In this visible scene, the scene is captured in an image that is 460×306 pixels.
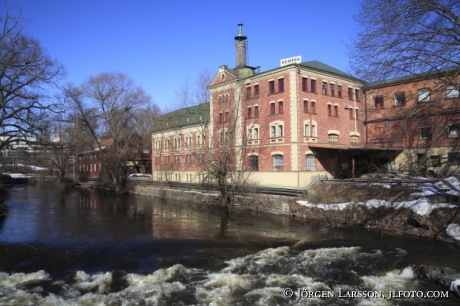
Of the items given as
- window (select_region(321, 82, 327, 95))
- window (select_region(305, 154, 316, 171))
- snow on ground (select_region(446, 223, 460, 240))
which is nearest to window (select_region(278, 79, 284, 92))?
window (select_region(321, 82, 327, 95))

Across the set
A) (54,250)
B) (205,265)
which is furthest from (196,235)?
(54,250)

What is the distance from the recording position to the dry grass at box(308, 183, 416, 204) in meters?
19.1

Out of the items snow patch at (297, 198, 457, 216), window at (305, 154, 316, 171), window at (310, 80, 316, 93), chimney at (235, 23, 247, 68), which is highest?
chimney at (235, 23, 247, 68)

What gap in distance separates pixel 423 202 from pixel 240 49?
25.6m

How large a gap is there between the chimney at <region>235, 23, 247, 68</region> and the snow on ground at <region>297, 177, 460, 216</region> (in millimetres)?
20085

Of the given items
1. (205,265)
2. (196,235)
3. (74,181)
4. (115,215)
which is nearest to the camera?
(205,265)

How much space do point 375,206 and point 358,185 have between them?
346 centimetres

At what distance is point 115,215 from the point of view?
77.9ft

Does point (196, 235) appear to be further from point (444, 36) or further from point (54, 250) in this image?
point (444, 36)

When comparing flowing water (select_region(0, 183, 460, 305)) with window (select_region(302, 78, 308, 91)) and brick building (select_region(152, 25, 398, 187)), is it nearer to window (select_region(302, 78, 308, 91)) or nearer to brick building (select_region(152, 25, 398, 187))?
brick building (select_region(152, 25, 398, 187))

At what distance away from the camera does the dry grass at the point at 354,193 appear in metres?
19.1

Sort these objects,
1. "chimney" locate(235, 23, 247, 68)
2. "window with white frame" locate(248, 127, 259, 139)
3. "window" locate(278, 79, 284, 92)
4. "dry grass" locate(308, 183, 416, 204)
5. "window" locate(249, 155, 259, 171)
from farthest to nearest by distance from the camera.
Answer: "chimney" locate(235, 23, 247, 68) < "window with white frame" locate(248, 127, 259, 139) < "window" locate(249, 155, 259, 171) < "window" locate(278, 79, 284, 92) < "dry grass" locate(308, 183, 416, 204)

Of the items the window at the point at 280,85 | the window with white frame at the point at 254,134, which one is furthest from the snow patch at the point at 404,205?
the window at the point at 280,85

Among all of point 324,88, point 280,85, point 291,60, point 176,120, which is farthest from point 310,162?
point 176,120
